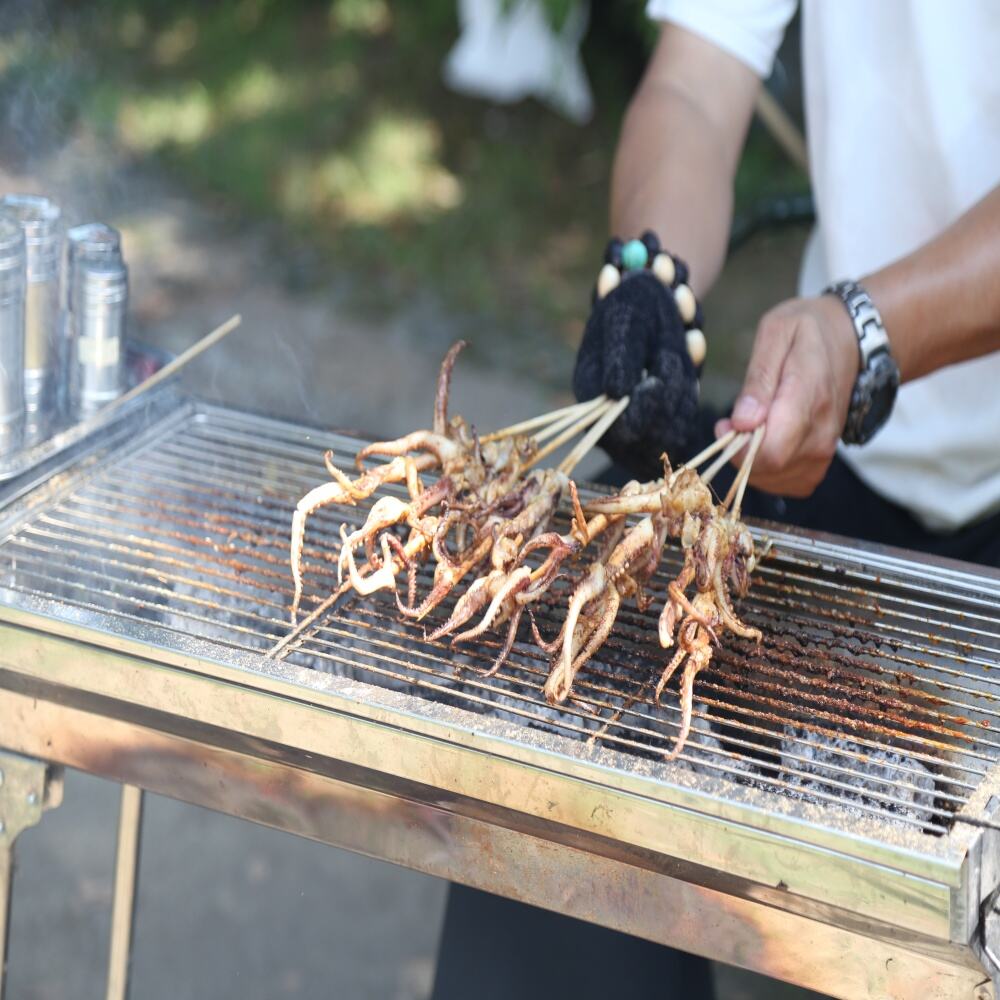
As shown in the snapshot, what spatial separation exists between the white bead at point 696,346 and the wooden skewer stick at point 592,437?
0.23 metres

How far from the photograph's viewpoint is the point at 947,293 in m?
2.44

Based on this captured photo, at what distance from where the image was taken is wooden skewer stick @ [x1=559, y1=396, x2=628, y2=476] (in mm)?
2199

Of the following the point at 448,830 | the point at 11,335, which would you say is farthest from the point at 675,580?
the point at 11,335

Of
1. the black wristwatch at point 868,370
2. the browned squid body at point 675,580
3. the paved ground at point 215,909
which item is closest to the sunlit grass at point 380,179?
the paved ground at point 215,909

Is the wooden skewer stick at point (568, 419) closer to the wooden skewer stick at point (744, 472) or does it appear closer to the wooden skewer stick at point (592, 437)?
the wooden skewer stick at point (592, 437)

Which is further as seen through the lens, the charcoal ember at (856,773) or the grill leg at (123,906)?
the grill leg at (123,906)

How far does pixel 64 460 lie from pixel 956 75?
203cm

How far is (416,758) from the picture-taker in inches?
68.8

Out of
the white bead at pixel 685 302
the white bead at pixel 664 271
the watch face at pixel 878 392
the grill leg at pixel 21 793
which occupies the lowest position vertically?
the grill leg at pixel 21 793

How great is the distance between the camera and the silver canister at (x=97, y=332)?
243cm

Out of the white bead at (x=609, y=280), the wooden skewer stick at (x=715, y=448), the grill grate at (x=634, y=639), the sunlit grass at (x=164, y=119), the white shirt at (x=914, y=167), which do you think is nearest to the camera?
the grill grate at (x=634, y=639)

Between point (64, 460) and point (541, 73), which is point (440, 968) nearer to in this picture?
point (64, 460)

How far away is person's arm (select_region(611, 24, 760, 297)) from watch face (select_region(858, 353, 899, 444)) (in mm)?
672

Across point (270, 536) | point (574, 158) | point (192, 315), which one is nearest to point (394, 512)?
point (270, 536)
